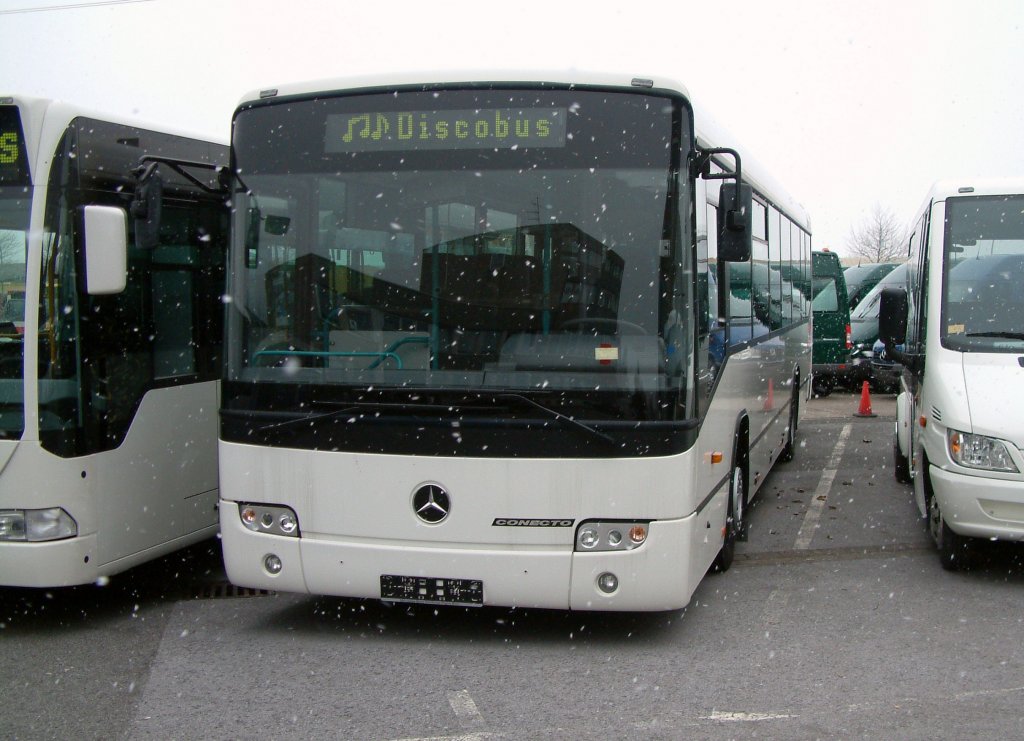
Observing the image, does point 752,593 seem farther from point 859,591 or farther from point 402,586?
point 402,586

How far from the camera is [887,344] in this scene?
8984 millimetres

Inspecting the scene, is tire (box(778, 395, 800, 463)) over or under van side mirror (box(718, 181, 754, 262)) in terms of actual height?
under

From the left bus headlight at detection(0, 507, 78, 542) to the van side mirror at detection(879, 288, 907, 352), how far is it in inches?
232

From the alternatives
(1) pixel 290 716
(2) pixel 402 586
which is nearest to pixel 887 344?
(2) pixel 402 586

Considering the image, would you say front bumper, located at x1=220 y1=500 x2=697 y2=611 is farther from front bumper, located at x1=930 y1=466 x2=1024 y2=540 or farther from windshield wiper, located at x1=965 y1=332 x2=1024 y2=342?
windshield wiper, located at x1=965 y1=332 x2=1024 y2=342

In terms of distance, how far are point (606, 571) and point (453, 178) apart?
7.04 feet

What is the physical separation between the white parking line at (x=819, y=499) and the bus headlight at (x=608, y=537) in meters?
3.30

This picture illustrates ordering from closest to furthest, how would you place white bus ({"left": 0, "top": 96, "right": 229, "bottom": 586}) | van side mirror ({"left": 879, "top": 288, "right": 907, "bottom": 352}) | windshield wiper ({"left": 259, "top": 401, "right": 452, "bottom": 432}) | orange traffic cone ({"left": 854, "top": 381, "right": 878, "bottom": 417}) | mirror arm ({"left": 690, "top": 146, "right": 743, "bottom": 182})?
windshield wiper ({"left": 259, "top": 401, "right": 452, "bottom": 432})
mirror arm ({"left": 690, "top": 146, "right": 743, "bottom": 182})
white bus ({"left": 0, "top": 96, "right": 229, "bottom": 586})
van side mirror ({"left": 879, "top": 288, "right": 907, "bottom": 352})
orange traffic cone ({"left": 854, "top": 381, "right": 878, "bottom": 417})

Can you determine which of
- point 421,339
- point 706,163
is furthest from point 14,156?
point 706,163

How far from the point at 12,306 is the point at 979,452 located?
18.7 feet

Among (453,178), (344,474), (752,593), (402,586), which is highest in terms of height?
(453,178)

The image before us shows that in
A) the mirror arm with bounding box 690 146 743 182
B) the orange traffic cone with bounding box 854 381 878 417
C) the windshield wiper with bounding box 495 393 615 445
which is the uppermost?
the mirror arm with bounding box 690 146 743 182

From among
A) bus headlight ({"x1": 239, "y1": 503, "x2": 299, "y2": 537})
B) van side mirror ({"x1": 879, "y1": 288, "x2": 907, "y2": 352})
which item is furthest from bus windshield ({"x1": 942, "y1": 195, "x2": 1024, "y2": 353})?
bus headlight ({"x1": 239, "y1": 503, "x2": 299, "y2": 537})

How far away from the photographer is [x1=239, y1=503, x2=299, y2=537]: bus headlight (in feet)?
19.6
